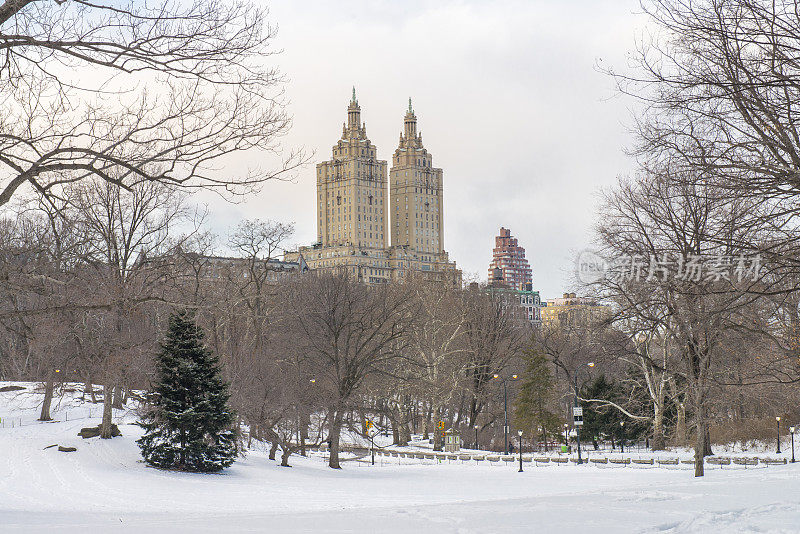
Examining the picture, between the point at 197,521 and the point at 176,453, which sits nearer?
the point at 197,521

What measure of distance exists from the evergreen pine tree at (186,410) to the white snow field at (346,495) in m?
0.96

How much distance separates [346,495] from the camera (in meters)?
24.5

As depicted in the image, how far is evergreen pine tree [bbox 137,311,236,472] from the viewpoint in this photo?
30.1m

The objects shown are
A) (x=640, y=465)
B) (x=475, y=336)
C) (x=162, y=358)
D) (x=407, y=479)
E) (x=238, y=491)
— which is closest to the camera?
(x=238, y=491)

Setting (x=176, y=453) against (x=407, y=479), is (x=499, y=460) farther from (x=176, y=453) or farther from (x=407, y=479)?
(x=176, y=453)

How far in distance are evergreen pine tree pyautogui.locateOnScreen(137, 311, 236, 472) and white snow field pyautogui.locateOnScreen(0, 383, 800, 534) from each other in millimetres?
961

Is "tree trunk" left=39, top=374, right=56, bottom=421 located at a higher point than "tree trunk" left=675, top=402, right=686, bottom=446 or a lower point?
higher

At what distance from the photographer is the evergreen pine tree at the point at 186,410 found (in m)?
30.1

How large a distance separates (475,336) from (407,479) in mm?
25897

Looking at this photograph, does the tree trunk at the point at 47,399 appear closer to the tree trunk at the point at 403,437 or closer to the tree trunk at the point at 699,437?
the tree trunk at the point at 403,437

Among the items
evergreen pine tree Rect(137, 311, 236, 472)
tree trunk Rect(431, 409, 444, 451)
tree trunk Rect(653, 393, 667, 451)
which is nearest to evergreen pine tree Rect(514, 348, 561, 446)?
tree trunk Rect(431, 409, 444, 451)

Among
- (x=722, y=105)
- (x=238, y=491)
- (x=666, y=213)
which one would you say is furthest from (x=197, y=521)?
(x=666, y=213)

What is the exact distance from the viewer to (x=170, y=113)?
10953 millimetres

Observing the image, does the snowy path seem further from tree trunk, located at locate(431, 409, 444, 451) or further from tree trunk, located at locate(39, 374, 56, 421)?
tree trunk, located at locate(431, 409, 444, 451)
